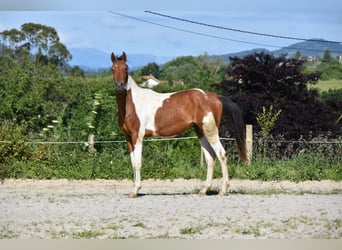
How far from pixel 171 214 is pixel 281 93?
9815 millimetres

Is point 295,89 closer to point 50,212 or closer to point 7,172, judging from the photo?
point 7,172

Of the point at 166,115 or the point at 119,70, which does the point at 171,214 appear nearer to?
the point at 166,115

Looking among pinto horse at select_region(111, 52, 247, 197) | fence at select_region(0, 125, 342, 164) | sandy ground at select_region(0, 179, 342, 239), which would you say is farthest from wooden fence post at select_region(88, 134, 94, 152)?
pinto horse at select_region(111, 52, 247, 197)

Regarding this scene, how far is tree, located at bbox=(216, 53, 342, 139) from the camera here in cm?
1648

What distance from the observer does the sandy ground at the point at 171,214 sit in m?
7.79

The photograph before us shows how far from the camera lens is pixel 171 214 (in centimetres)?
880

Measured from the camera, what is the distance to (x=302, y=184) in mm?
13109

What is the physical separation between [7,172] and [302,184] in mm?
6344

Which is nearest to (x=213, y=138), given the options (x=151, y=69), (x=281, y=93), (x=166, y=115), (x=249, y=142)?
(x=166, y=115)

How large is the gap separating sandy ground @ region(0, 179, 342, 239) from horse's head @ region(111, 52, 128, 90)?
74.5 inches

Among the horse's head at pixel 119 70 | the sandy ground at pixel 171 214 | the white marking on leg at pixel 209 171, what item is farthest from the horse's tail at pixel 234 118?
the horse's head at pixel 119 70

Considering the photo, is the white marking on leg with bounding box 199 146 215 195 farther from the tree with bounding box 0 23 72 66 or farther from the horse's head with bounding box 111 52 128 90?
the tree with bounding box 0 23 72 66

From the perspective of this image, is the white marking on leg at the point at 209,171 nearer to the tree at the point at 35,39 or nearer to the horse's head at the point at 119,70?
the horse's head at the point at 119,70

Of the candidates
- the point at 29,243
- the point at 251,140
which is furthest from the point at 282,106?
the point at 29,243
